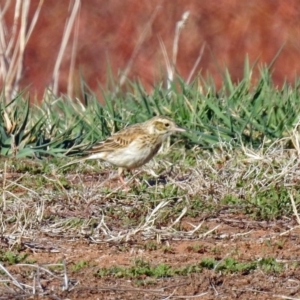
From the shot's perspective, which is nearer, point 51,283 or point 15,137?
point 51,283

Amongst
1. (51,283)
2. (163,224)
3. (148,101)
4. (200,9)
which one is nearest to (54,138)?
(148,101)

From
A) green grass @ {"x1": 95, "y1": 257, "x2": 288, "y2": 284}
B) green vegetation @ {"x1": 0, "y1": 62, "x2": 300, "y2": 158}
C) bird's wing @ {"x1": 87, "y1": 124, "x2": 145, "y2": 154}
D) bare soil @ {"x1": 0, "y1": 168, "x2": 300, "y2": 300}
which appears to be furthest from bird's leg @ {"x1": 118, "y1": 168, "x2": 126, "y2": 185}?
green grass @ {"x1": 95, "y1": 257, "x2": 288, "y2": 284}

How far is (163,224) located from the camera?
7664 millimetres

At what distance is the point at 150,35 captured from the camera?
69.2 ft

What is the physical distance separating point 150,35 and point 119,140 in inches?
472

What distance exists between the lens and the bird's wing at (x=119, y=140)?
9.08m

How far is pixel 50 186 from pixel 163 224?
1.18 meters

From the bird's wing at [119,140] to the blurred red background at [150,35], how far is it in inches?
426

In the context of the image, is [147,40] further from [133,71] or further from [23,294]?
[23,294]

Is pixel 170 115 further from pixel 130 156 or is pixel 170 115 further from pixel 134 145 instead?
pixel 130 156

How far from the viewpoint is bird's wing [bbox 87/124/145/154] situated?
9078mm

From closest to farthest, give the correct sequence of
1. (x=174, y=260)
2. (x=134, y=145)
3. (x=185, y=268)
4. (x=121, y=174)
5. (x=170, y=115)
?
(x=185, y=268), (x=174, y=260), (x=121, y=174), (x=134, y=145), (x=170, y=115)

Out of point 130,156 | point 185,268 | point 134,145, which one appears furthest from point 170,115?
point 185,268

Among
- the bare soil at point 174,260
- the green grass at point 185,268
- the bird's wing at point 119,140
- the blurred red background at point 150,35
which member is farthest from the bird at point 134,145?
the blurred red background at point 150,35
